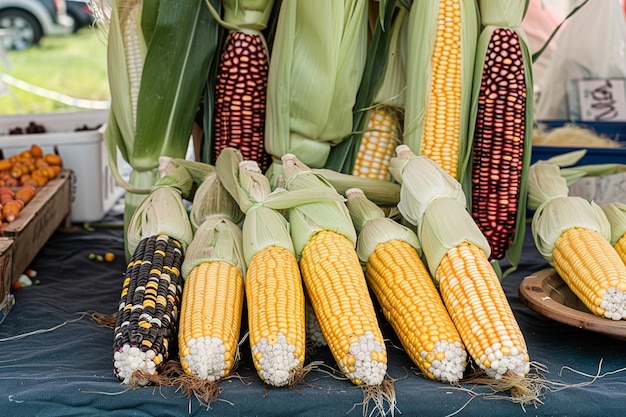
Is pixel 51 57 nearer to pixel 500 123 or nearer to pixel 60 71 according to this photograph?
pixel 60 71

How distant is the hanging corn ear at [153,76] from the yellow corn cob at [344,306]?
926mm

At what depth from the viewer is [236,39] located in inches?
98.5

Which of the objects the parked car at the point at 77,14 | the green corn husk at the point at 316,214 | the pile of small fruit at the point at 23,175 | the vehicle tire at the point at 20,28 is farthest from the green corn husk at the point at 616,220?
the parked car at the point at 77,14

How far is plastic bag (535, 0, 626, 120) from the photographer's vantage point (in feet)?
13.9

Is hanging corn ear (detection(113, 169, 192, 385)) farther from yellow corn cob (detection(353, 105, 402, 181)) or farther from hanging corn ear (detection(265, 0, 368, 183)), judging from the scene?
yellow corn cob (detection(353, 105, 402, 181))

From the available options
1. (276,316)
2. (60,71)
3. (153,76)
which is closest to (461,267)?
(276,316)

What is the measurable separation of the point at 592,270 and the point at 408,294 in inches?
21.1

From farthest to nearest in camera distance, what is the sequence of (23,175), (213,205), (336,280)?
(23,175)
(213,205)
(336,280)

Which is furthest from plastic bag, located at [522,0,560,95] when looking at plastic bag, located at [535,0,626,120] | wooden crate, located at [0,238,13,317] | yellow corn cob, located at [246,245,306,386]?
wooden crate, located at [0,238,13,317]

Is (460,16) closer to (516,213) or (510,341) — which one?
(516,213)

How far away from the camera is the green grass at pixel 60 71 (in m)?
8.27

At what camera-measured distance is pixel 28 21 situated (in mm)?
10242

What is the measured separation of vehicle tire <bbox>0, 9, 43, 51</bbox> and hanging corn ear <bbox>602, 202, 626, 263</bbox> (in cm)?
951

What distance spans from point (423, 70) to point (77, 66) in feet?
→ 27.5
